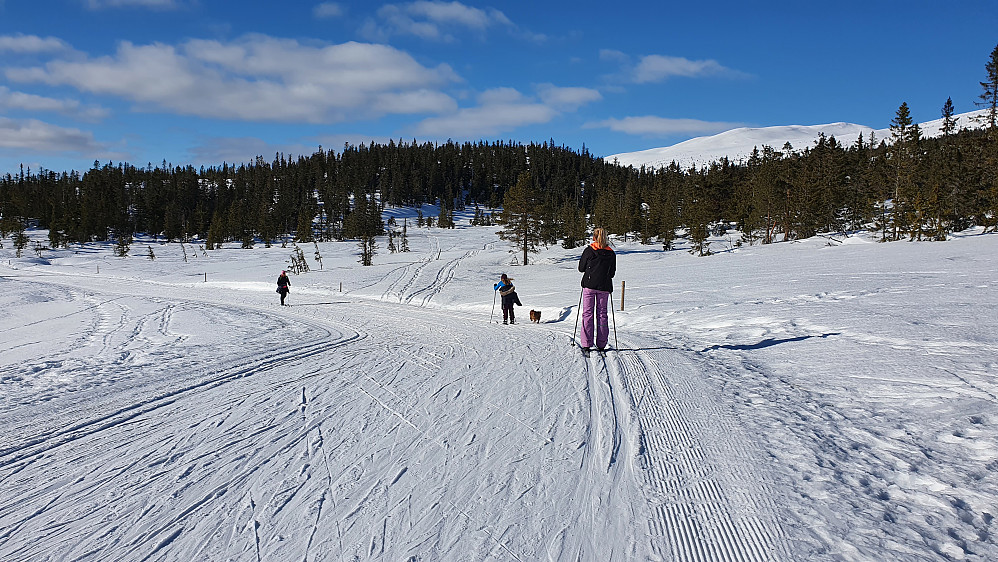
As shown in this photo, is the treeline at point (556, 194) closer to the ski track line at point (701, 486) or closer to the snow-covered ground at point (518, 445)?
the snow-covered ground at point (518, 445)

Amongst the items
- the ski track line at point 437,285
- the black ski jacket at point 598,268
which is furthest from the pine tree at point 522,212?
the black ski jacket at point 598,268

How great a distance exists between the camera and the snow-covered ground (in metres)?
3.06

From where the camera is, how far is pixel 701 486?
12.2 feet

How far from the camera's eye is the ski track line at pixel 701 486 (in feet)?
9.82

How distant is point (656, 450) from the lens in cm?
439

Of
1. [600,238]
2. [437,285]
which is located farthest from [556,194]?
[600,238]

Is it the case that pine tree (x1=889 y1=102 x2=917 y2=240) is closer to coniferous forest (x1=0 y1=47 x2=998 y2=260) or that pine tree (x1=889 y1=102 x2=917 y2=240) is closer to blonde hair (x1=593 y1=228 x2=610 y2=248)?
coniferous forest (x1=0 y1=47 x2=998 y2=260)

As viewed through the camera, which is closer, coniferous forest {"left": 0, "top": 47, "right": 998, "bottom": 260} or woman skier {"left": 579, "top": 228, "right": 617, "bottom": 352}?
woman skier {"left": 579, "top": 228, "right": 617, "bottom": 352}

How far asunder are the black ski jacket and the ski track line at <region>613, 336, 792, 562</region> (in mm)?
2473

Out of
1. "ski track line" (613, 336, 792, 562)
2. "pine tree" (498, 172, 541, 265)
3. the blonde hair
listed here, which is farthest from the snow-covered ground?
"pine tree" (498, 172, 541, 265)

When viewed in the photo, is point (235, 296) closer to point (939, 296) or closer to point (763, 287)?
point (763, 287)

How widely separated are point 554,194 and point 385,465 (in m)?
138

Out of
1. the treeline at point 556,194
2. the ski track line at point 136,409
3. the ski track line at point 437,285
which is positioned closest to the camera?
the ski track line at point 136,409

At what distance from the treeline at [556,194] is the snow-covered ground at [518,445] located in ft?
121
